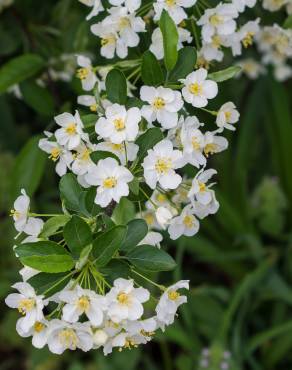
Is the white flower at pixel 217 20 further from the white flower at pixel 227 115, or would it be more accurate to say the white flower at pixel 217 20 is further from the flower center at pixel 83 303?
the flower center at pixel 83 303

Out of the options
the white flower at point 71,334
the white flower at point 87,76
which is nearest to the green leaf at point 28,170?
the white flower at point 87,76

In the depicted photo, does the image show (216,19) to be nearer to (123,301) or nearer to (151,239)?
(151,239)

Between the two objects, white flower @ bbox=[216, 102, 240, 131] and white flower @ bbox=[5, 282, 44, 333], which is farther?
white flower @ bbox=[216, 102, 240, 131]

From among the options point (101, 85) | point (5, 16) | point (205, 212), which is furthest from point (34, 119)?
point (205, 212)

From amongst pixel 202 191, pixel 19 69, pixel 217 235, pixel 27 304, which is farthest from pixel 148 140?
pixel 217 235

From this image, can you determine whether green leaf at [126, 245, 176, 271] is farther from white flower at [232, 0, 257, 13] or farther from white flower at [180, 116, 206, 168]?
white flower at [232, 0, 257, 13]

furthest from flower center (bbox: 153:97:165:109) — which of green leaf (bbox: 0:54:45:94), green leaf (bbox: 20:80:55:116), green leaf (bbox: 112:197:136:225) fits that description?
green leaf (bbox: 20:80:55:116)
